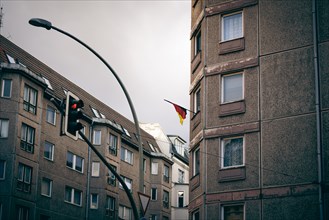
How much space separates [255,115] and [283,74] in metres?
2.06

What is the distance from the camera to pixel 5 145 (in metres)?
40.7

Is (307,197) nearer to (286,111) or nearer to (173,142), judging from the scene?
A: (286,111)

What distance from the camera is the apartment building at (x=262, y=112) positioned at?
83.0 feet

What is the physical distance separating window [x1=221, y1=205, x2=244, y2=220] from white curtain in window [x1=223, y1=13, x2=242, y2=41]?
754 centimetres

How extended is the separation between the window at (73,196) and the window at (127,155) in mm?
8239

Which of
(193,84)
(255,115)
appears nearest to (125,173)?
(193,84)

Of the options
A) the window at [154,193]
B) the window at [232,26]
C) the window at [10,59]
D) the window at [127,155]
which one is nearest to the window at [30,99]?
the window at [10,59]

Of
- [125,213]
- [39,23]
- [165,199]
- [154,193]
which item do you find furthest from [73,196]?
[39,23]

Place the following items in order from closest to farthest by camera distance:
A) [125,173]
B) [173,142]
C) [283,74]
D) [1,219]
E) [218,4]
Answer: [283,74]
[218,4]
[1,219]
[125,173]
[173,142]

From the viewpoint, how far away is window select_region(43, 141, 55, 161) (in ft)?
148

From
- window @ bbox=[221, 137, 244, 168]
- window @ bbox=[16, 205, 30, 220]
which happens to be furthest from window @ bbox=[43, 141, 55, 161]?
window @ bbox=[221, 137, 244, 168]

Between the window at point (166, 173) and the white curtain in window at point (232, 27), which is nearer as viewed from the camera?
the white curtain in window at point (232, 27)

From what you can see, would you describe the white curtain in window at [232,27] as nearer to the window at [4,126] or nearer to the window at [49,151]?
the window at [4,126]

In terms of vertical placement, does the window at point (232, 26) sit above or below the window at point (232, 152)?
above
